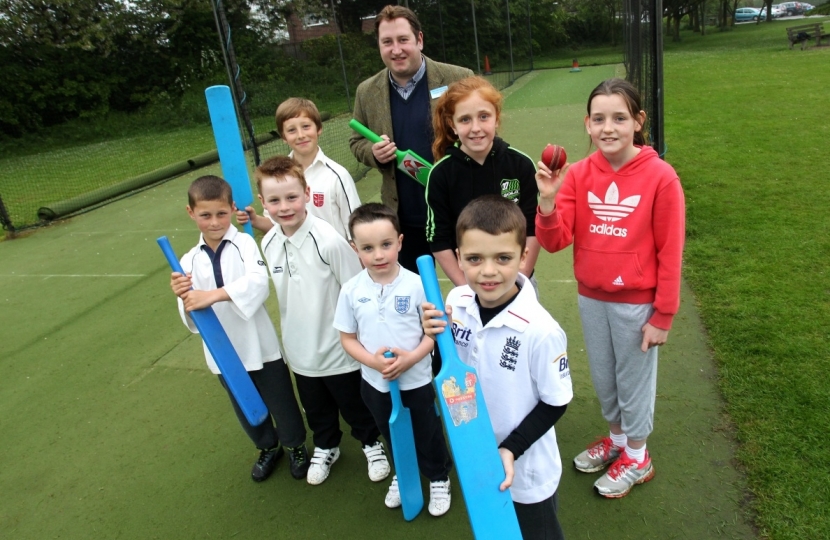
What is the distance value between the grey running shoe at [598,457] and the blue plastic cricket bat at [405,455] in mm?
698

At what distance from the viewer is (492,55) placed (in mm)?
18781

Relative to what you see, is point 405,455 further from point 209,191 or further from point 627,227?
point 209,191

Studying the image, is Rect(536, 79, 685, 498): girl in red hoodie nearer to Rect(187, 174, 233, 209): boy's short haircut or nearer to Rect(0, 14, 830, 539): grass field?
Rect(0, 14, 830, 539): grass field

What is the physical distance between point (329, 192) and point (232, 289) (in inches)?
26.5

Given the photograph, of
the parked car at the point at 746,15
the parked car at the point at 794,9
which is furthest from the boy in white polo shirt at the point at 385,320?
the parked car at the point at 794,9

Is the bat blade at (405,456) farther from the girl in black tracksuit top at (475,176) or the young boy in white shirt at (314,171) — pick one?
the young boy in white shirt at (314,171)

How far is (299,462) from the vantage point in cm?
→ 268

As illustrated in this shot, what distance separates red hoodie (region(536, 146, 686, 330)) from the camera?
6.46 feet

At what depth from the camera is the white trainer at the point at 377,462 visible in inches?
101

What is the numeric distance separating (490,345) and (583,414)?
1444 millimetres

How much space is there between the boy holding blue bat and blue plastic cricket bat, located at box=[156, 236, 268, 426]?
54 mm

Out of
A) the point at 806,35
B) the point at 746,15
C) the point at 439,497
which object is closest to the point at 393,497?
the point at 439,497

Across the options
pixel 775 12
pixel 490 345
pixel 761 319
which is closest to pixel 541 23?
pixel 761 319

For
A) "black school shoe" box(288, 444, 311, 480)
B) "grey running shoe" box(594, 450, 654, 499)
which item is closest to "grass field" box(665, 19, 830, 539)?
"grey running shoe" box(594, 450, 654, 499)
